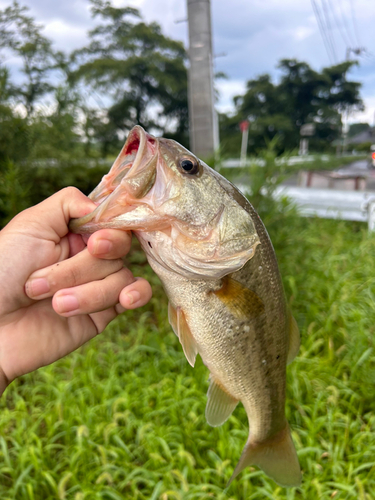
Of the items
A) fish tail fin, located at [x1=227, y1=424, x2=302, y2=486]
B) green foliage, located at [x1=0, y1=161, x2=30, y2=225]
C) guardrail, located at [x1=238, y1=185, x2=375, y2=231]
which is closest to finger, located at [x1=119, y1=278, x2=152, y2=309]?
fish tail fin, located at [x1=227, y1=424, x2=302, y2=486]

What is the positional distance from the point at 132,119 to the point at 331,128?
21483mm

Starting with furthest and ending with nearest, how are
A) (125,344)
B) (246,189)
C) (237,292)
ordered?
(246,189) → (125,344) → (237,292)

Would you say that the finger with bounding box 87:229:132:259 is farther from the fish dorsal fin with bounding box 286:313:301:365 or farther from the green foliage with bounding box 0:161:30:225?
the green foliage with bounding box 0:161:30:225

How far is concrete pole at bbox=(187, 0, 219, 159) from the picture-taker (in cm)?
420

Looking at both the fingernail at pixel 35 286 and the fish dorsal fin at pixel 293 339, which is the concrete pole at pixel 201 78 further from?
the fingernail at pixel 35 286

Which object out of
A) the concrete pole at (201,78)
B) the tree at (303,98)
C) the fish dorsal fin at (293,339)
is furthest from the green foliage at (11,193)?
the tree at (303,98)

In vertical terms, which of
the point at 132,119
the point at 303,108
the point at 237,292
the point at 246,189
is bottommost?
the point at 237,292

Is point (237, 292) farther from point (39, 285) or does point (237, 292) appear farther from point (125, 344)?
point (125, 344)

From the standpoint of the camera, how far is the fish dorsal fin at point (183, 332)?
3.94 feet

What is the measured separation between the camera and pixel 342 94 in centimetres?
3441

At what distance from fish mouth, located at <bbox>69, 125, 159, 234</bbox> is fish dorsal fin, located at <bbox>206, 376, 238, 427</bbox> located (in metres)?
0.79

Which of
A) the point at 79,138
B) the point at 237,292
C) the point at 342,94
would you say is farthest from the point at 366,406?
the point at 342,94

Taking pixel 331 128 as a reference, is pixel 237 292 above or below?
below

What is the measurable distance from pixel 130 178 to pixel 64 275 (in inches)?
16.7
